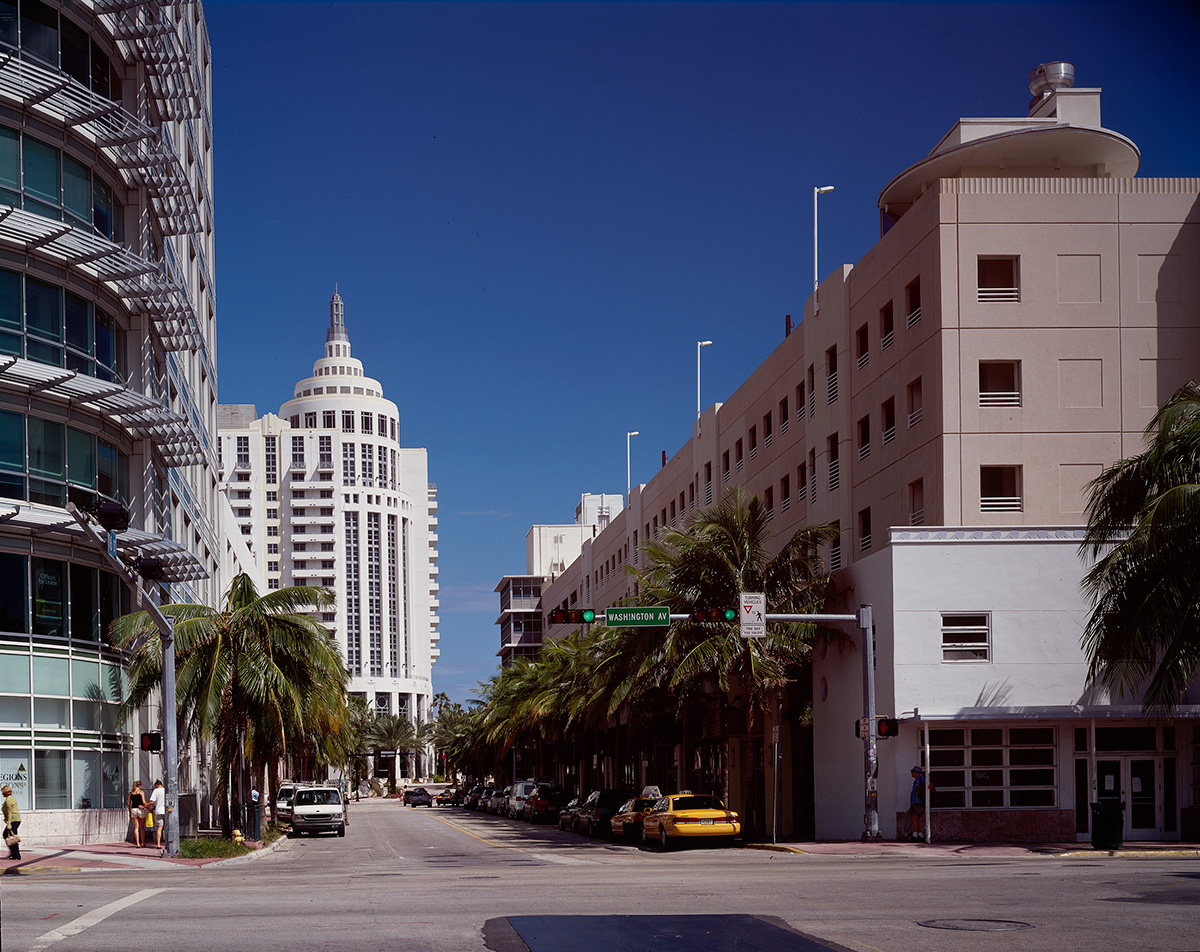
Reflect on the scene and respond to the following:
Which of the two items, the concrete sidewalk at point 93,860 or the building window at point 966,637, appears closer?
the concrete sidewalk at point 93,860

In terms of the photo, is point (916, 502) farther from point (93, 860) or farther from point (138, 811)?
point (138, 811)

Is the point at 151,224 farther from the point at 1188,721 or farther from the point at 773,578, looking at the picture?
the point at 1188,721

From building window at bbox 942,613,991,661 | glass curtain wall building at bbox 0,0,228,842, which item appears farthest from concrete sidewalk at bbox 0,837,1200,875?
building window at bbox 942,613,991,661

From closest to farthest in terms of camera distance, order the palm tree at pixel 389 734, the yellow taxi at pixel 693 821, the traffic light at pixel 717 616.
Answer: the traffic light at pixel 717 616 < the yellow taxi at pixel 693 821 < the palm tree at pixel 389 734

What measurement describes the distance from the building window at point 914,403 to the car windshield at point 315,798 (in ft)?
89.5

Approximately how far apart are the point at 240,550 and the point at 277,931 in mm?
64768

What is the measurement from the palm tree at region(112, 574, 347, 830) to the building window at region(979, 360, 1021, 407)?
1916cm

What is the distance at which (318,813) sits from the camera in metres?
49.9

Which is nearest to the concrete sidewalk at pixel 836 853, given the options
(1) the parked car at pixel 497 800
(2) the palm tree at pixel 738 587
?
(2) the palm tree at pixel 738 587

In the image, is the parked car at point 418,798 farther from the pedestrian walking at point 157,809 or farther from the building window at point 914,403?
the building window at point 914,403

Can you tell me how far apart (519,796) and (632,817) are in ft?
88.9

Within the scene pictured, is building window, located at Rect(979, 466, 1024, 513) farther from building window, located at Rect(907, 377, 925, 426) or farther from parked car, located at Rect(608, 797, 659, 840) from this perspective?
parked car, located at Rect(608, 797, 659, 840)

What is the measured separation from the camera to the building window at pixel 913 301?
36.1 meters

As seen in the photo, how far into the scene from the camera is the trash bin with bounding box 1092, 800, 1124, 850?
2892cm
